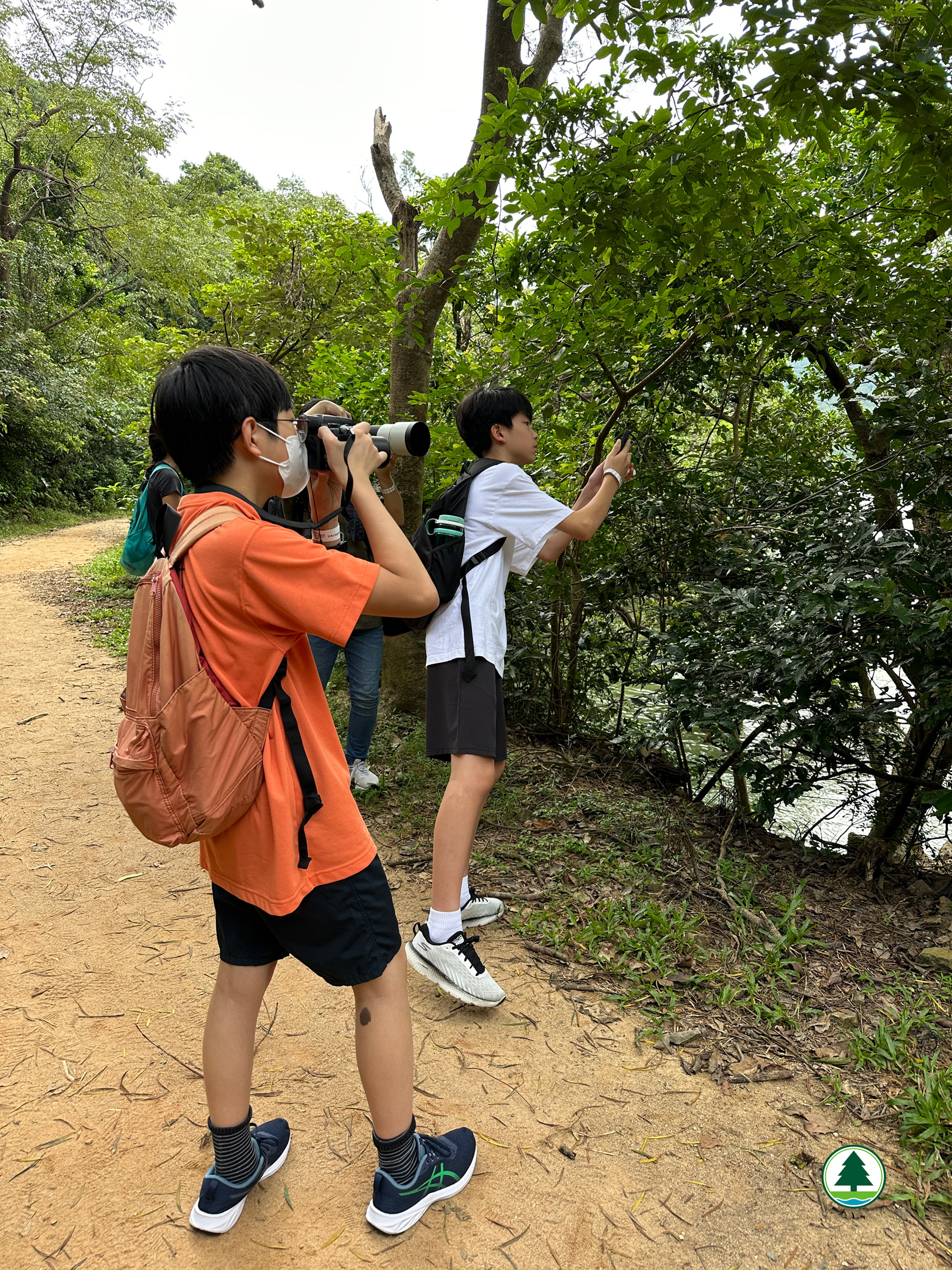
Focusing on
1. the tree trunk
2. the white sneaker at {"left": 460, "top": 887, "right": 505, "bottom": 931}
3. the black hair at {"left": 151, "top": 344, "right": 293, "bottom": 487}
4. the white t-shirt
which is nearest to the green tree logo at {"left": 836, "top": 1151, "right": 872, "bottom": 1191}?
the white sneaker at {"left": 460, "top": 887, "right": 505, "bottom": 931}

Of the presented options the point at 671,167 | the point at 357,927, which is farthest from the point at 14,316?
the point at 357,927

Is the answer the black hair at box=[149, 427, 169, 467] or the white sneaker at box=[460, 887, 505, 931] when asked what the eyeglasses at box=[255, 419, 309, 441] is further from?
the white sneaker at box=[460, 887, 505, 931]

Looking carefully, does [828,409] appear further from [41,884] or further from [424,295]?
[41,884]

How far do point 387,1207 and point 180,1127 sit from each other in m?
0.62

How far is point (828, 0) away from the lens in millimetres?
1871

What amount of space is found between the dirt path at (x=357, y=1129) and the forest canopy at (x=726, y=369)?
1.38m

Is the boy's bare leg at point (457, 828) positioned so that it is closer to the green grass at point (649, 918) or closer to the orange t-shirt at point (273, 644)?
the green grass at point (649, 918)

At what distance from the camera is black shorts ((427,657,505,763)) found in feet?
7.64

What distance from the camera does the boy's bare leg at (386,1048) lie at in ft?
4.84

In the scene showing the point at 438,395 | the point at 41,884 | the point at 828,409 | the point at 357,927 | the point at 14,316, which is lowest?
the point at 41,884

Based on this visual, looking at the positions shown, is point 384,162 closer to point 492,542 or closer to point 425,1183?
point 492,542

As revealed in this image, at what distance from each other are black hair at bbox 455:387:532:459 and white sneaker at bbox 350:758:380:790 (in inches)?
74.5

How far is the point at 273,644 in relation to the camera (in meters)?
1.39

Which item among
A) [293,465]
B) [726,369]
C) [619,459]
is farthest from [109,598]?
[293,465]
